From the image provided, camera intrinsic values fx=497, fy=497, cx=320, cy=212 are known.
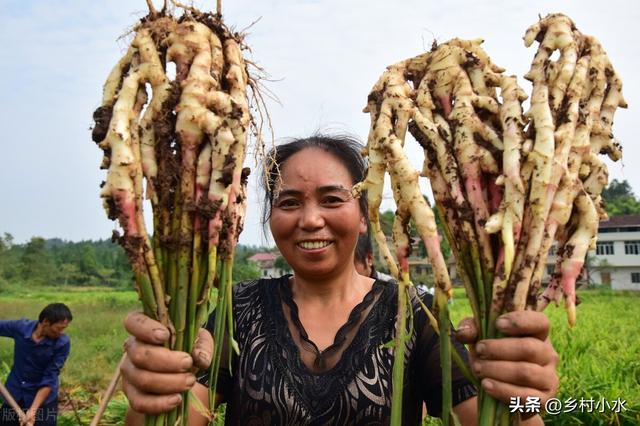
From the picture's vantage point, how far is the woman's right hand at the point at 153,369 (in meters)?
1.19

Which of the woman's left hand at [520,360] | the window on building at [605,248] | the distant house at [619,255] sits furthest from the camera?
the window on building at [605,248]

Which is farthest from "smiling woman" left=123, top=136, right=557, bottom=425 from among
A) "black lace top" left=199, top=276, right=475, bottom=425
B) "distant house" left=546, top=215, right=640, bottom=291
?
"distant house" left=546, top=215, right=640, bottom=291

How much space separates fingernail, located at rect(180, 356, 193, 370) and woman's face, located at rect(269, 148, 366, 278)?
621 millimetres

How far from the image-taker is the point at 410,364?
165cm

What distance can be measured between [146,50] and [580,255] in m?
1.22

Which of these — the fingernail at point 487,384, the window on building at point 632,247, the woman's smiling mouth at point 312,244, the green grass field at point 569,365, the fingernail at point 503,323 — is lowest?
the green grass field at point 569,365

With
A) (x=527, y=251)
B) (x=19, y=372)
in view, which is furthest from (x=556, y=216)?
(x=19, y=372)

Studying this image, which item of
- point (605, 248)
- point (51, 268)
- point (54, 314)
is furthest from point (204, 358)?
point (51, 268)

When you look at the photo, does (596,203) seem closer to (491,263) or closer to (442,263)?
(491,263)

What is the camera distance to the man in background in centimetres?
455

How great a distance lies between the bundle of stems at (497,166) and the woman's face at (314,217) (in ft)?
1.52

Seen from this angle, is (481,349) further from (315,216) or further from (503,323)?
(315,216)

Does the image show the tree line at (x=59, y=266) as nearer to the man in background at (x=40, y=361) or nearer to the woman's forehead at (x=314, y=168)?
the man in background at (x=40, y=361)

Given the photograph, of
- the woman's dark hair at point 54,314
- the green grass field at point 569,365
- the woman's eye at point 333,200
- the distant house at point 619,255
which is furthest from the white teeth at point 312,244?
the distant house at point 619,255
